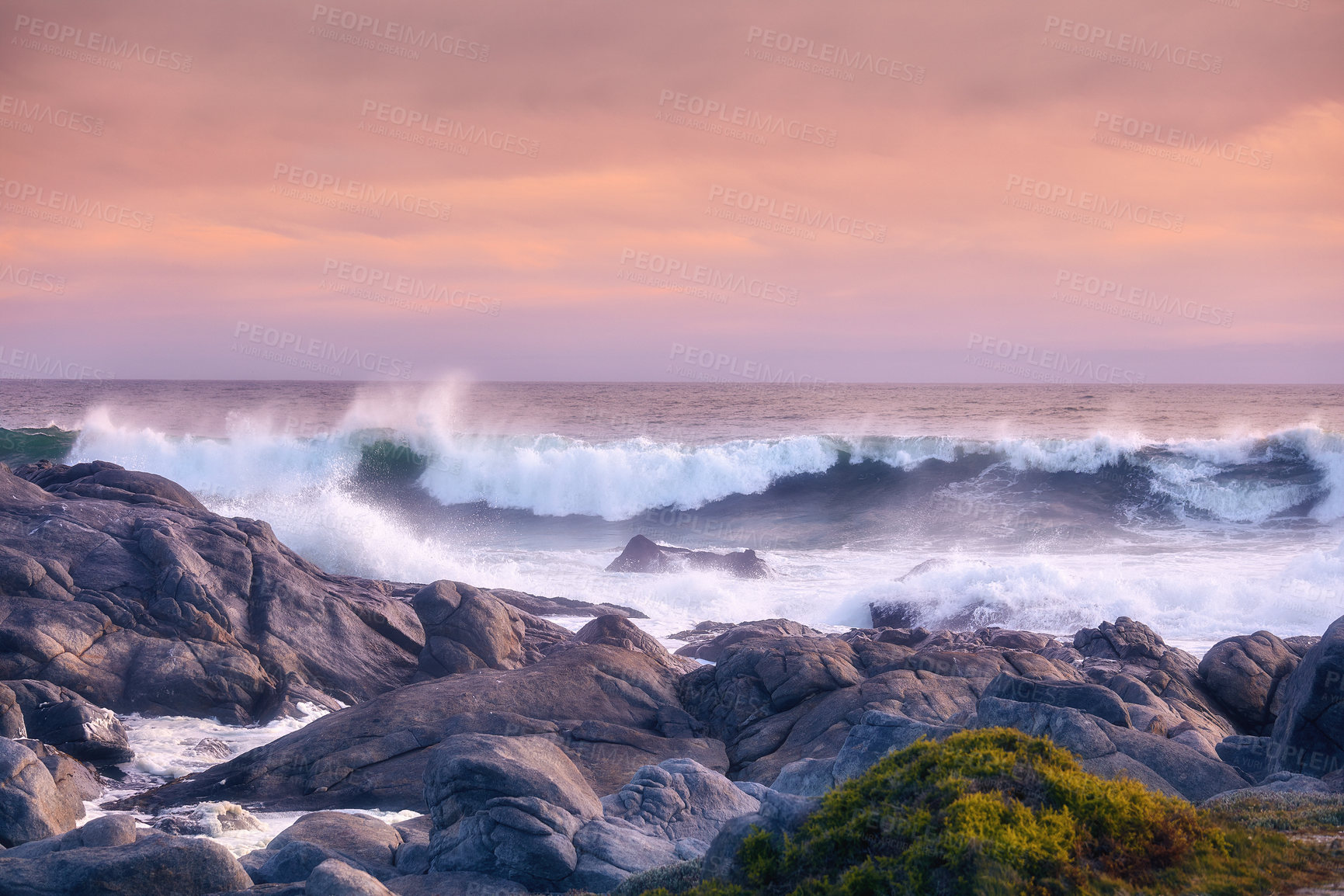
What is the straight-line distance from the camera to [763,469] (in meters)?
44.8

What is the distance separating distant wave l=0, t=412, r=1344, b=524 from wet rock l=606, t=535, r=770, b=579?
42.5ft

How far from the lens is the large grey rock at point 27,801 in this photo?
26.9 feet

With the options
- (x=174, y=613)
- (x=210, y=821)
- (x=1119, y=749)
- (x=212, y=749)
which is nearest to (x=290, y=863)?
(x=210, y=821)

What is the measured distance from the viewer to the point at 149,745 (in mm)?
11875

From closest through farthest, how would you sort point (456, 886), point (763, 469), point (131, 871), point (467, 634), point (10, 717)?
1. point (131, 871)
2. point (456, 886)
3. point (10, 717)
4. point (467, 634)
5. point (763, 469)

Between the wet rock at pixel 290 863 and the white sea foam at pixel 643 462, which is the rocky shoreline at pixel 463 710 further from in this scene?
the white sea foam at pixel 643 462

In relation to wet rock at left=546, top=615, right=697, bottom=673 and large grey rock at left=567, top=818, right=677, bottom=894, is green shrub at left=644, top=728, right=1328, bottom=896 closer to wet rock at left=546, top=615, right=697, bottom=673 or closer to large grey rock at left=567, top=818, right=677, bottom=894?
large grey rock at left=567, top=818, right=677, bottom=894

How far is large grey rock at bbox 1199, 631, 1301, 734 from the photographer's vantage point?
13742 mm

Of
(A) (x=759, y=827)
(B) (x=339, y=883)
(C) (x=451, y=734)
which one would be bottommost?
(C) (x=451, y=734)

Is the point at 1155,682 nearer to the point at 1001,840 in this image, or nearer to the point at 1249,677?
the point at 1249,677

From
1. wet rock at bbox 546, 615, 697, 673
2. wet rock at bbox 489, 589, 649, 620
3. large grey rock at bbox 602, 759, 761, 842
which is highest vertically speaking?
large grey rock at bbox 602, 759, 761, 842

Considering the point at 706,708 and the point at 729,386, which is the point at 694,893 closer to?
the point at 706,708

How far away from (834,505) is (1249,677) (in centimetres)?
2679

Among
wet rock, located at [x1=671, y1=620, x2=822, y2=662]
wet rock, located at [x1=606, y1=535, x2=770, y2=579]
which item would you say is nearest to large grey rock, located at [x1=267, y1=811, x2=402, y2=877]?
wet rock, located at [x1=671, y1=620, x2=822, y2=662]
